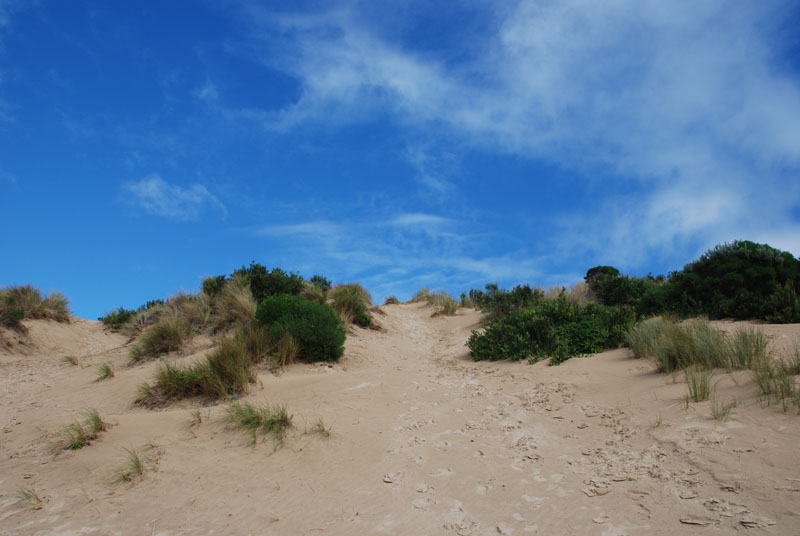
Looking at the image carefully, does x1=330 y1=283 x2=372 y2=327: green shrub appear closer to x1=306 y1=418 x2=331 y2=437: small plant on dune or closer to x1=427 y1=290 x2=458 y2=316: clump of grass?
x1=427 y1=290 x2=458 y2=316: clump of grass

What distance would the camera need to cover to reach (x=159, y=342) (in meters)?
12.5

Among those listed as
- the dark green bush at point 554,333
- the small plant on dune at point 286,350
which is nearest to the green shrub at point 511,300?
the dark green bush at point 554,333

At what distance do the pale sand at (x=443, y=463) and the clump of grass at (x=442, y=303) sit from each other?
10.3 meters

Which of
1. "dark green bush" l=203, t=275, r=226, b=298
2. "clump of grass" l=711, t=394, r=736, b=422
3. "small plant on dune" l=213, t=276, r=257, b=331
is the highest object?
"dark green bush" l=203, t=275, r=226, b=298

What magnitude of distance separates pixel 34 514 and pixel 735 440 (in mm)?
7491

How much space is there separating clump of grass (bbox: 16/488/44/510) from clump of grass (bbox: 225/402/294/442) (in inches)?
90.3

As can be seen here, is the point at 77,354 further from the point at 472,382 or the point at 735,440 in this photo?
the point at 735,440

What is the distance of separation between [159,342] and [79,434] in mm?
5898

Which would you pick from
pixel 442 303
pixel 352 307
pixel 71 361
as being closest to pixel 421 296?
pixel 442 303

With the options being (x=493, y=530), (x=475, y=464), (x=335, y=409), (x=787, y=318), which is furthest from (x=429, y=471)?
(x=787, y=318)

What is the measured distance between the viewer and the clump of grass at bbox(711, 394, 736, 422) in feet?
17.7

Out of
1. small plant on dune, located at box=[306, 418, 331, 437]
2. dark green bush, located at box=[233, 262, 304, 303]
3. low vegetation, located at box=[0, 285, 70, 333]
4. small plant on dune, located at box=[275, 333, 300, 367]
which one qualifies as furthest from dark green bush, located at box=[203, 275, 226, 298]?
small plant on dune, located at box=[306, 418, 331, 437]

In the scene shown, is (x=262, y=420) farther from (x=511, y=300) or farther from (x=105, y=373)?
(x=511, y=300)

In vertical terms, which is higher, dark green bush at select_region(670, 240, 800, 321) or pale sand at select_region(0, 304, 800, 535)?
dark green bush at select_region(670, 240, 800, 321)
